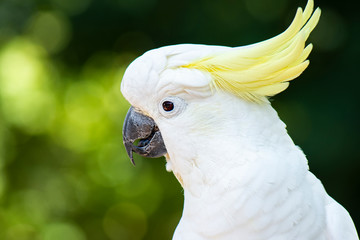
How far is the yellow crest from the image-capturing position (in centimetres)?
136

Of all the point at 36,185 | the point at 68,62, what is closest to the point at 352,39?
the point at 68,62

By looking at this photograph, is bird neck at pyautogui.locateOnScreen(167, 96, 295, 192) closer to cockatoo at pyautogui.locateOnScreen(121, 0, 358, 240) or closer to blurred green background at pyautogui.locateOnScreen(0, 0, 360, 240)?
cockatoo at pyautogui.locateOnScreen(121, 0, 358, 240)

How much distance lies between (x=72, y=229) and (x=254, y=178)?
2706mm

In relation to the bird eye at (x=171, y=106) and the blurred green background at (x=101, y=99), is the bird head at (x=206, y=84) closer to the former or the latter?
the bird eye at (x=171, y=106)

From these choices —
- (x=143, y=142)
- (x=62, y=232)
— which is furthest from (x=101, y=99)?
(x=143, y=142)

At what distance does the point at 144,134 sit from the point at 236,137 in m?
0.31

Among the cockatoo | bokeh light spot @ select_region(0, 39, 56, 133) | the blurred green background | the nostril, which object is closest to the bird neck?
the cockatoo

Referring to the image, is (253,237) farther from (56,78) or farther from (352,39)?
(56,78)

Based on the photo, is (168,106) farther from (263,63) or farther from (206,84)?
(263,63)

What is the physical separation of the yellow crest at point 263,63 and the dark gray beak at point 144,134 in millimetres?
231

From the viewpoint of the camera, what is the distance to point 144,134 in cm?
157

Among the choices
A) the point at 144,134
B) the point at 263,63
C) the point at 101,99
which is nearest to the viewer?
the point at 263,63

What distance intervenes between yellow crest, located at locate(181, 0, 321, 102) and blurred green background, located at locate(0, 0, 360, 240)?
6.59 feet

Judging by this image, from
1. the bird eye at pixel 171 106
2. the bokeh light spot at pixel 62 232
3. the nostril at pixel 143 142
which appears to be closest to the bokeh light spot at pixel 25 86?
the bokeh light spot at pixel 62 232
